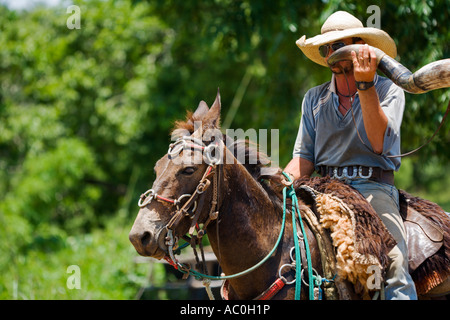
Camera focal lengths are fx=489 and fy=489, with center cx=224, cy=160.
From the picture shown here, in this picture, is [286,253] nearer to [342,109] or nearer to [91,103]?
[342,109]

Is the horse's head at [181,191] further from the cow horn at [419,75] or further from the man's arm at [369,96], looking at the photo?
the cow horn at [419,75]

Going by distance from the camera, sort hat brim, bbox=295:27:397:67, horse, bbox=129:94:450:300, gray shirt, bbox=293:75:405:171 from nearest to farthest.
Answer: horse, bbox=129:94:450:300
gray shirt, bbox=293:75:405:171
hat brim, bbox=295:27:397:67

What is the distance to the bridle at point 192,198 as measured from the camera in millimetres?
2824

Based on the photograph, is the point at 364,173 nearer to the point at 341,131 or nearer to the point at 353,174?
the point at 353,174

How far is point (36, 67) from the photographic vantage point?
45.0ft

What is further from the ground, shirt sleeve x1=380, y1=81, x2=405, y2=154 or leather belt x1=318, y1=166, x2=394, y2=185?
shirt sleeve x1=380, y1=81, x2=405, y2=154

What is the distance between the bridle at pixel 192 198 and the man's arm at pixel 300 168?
2.97 ft

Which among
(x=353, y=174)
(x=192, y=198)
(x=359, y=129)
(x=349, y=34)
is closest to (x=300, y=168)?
(x=353, y=174)

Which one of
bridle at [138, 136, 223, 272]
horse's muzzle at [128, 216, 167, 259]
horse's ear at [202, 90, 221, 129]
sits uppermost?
horse's ear at [202, 90, 221, 129]

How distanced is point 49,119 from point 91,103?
153cm

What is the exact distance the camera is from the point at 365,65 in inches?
117

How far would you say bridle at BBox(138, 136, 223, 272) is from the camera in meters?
2.82

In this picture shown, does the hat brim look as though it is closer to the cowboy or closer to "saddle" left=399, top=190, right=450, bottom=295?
the cowboy

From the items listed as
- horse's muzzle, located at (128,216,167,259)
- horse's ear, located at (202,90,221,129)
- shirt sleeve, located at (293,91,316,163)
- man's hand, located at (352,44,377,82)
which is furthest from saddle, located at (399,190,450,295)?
horse's muzzle, located at (128,216,167,259)
